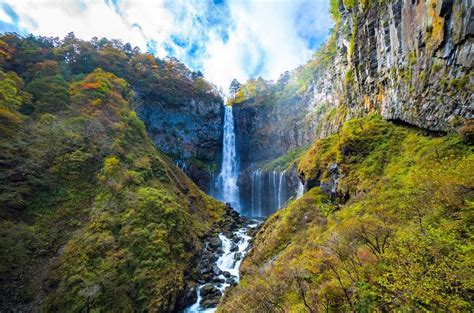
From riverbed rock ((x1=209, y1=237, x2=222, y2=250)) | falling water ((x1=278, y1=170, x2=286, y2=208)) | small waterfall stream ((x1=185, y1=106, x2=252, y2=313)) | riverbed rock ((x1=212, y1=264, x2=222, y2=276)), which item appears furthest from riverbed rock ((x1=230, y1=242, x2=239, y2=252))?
falling water ((x1=278, y1=170, x2=286, y2=208))

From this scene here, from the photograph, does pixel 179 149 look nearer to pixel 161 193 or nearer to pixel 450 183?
pixel 161 193

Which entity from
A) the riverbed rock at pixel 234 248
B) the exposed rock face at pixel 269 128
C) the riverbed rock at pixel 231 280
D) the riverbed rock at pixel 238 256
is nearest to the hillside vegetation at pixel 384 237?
the riverbed rock at pixel 231 280

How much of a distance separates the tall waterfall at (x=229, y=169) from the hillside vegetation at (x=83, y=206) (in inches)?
665

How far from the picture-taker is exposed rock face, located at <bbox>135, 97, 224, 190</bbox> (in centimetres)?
4569

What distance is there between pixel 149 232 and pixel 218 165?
35.7m

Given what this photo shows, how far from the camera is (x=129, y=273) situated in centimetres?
1461

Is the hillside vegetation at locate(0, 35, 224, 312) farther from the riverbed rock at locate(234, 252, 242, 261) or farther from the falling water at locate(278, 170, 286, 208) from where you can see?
the falling water at locate(278, 170, 286, 208)

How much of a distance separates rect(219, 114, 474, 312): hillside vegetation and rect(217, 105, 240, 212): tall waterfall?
31905 millimetres

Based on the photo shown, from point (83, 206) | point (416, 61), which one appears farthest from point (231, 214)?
point (416, 61)

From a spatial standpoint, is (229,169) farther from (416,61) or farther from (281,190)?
(416,61)

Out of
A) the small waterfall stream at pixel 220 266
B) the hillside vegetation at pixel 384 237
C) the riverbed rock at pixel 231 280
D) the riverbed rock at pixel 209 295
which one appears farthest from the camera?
the riverbed rock at pixel 231 280

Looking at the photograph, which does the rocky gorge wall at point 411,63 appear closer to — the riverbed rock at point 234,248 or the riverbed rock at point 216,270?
the riverbed rock at point 234,248

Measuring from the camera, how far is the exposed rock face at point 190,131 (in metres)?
45.7

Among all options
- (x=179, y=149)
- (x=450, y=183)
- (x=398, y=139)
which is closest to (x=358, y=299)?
(x=450, y=183)
